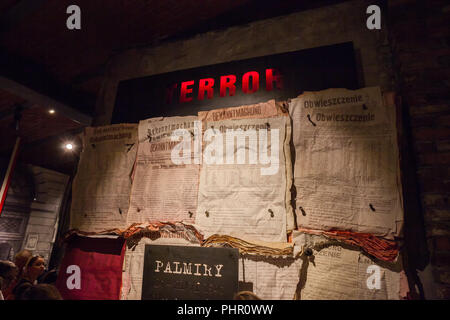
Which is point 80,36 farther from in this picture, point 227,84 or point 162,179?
point 162,179

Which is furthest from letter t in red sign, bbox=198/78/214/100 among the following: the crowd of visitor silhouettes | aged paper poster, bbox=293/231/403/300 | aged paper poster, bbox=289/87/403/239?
the crowd of visitor silhouettes

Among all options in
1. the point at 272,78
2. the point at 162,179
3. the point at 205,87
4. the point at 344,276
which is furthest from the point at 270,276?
the point at 205,87

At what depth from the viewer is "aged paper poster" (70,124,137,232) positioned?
2051 millimetres

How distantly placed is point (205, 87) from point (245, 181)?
0.89 m

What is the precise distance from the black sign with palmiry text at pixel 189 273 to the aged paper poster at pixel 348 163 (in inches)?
20.2

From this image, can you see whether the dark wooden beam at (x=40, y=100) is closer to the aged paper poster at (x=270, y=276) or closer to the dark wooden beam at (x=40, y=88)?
the dark wooden beam at (x=40, y=88)

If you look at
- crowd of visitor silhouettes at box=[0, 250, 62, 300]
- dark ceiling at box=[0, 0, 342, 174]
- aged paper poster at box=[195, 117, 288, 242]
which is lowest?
crowd of visitor silhouettes at box=[0, 250, 62, 300]

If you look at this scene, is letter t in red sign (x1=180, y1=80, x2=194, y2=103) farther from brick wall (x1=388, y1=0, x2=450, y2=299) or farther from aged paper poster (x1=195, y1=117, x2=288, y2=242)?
brick wall (x1=388, y1=0, x2=450, y2=299)

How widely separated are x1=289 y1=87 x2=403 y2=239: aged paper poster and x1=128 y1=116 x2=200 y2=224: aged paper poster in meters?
0.74

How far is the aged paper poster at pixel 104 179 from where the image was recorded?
205 centimetres

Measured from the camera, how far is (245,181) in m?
1.76

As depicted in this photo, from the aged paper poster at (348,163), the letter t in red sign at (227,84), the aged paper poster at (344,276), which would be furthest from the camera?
the letter t in red sign at (227,84)

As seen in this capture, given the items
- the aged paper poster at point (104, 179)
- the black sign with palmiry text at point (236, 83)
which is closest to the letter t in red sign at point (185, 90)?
the black sign with palmiry text at point (236, 83)
